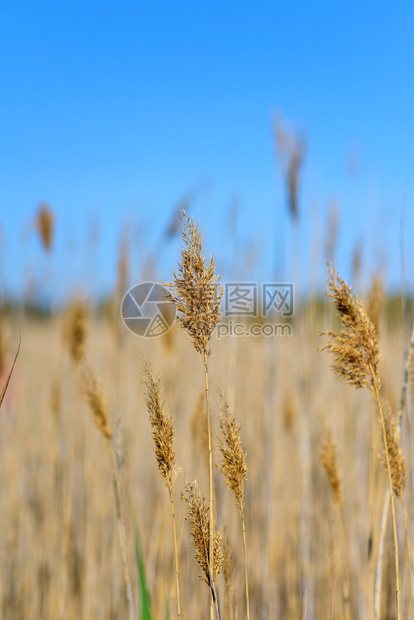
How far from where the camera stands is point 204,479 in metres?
1.67

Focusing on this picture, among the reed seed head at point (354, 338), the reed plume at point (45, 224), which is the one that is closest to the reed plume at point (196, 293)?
the reed seed head at point (354, 338)

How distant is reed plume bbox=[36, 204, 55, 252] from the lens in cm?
141

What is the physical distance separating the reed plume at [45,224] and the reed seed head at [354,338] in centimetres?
104

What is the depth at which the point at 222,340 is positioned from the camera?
9.80 feet

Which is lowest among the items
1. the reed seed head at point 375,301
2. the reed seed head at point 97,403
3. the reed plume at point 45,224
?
the reed seed head at point 97,403

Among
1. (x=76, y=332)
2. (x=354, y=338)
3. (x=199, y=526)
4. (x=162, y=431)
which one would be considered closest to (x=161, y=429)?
(x=162, y=431)

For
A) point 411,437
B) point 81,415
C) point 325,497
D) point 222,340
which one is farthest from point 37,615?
point 222,340

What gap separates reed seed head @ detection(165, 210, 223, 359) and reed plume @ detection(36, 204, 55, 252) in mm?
977

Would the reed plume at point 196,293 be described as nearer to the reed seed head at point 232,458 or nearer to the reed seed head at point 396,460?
the reed seed head at point 232,458

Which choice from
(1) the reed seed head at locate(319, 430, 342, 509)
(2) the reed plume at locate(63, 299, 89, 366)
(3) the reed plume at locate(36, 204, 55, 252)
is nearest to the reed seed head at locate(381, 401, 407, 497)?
(1) the reed seed head at locate(319, 430, 342, 509)

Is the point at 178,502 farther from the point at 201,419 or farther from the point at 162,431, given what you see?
the point at 162,431

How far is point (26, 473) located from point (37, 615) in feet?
2.01

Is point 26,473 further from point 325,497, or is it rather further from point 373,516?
point 373,516

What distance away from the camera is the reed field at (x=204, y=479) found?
2.08 ft
